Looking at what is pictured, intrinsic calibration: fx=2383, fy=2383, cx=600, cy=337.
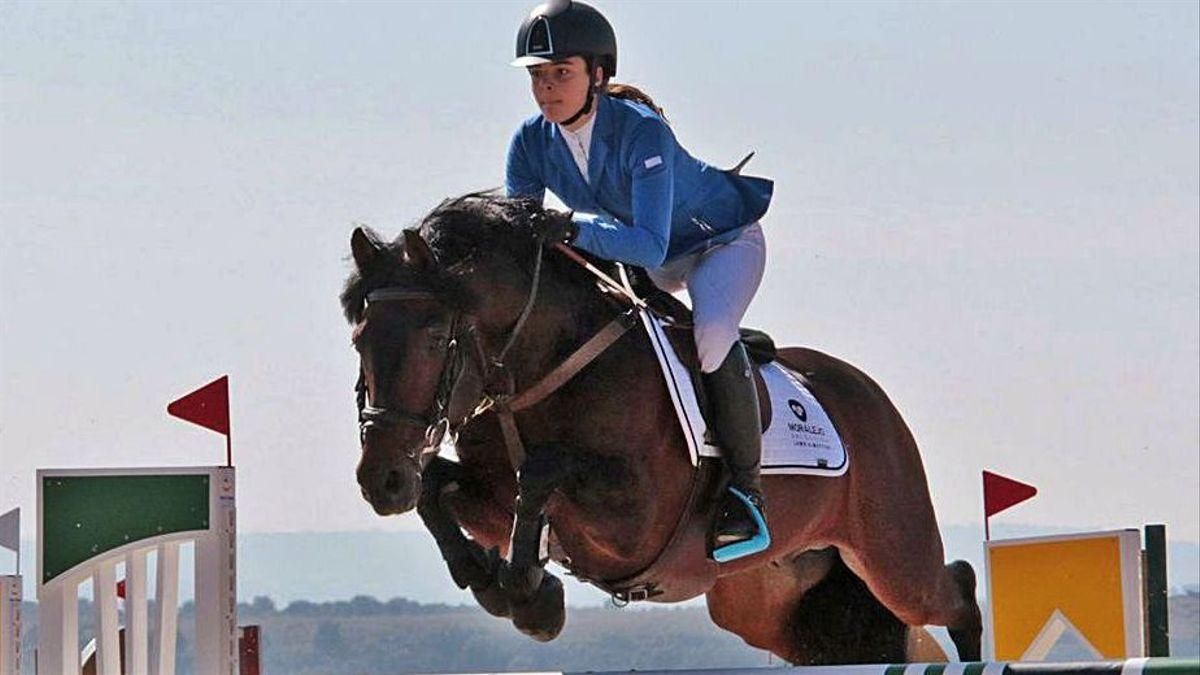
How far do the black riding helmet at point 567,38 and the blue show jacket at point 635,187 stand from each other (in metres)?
0.09

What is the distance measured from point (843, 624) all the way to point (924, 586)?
243 millimetres

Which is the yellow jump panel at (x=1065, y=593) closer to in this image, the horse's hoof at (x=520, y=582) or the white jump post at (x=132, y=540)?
the horse's hoof at (x=520, y=582)

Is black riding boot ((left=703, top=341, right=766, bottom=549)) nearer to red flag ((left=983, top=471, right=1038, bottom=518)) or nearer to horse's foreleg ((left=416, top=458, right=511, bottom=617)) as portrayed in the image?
horse's foreleg ((left=416, top=458, right=511, bottom=617))

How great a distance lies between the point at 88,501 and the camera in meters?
5.17

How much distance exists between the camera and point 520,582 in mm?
4883

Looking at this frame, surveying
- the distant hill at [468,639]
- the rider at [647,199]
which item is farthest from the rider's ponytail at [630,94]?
the distant hill at [468,639]

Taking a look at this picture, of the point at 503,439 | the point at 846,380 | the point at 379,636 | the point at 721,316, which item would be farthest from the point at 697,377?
the point at 379,636

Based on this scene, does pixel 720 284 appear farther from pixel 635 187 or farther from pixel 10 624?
pixel 10 624

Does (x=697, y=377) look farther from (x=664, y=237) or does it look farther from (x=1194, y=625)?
(x=1194, y=625)

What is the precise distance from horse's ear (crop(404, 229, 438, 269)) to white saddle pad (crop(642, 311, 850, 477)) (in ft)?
1.93

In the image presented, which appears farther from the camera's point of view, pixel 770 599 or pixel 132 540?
pixel 770 599

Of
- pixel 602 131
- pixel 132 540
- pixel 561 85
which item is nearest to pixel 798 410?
pixel 602 131

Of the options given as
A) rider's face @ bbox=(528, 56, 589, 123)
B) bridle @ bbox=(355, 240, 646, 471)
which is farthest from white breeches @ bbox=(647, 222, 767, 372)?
rider's face @ bbox=(528, 56, 589, 123)

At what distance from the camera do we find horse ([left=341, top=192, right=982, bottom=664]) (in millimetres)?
4891
